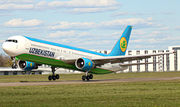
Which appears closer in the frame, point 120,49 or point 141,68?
point 120,49

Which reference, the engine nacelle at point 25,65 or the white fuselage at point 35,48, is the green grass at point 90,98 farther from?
the engine nacelle at point 25,65

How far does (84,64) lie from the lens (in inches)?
1517

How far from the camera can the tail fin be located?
161 feet

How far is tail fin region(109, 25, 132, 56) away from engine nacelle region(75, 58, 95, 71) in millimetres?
10319

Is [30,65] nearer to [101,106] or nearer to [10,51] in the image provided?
[10,51]

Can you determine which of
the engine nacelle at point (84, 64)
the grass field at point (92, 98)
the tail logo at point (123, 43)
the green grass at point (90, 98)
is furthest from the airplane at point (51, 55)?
the green grass at point (90, 98)

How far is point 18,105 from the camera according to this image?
14930 millimetres

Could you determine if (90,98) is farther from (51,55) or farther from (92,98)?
(51,55)

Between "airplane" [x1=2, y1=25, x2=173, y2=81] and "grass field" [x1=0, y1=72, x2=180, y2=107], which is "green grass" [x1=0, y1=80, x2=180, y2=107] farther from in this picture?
"airplane" [x1=2, y1=25, x2=173, y2=81]

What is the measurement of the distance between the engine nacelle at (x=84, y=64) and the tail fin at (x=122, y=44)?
10.3 metres

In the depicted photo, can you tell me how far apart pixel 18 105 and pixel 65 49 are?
2644cm

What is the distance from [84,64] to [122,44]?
13.8m

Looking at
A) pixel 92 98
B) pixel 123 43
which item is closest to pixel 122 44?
pixel 123 43

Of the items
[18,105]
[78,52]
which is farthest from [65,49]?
[18,105]
